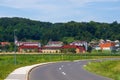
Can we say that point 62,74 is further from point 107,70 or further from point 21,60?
point 21,60

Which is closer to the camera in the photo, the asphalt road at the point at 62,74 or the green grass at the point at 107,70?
the asphalt road at the point at 62,74

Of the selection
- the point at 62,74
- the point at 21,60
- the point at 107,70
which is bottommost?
the point at 21,60

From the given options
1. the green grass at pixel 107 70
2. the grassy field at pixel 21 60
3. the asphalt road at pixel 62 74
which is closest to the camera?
the asphalt road at pixel 62 74

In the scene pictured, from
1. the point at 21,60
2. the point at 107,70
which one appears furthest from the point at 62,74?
the point at 21,60

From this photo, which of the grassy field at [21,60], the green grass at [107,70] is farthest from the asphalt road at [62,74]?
the grassy field at [21,60]

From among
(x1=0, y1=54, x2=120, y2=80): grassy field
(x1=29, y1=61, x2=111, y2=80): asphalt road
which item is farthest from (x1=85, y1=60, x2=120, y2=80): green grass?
(x1=0, y1=54, x2=120, y2=80): grassy field

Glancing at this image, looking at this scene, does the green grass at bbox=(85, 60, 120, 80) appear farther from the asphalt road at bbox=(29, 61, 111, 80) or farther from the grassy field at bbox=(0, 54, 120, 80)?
the grassy field at bbox=(0, 54, 120, 80)

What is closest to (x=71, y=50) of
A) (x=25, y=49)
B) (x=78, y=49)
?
(x=78, y=49)

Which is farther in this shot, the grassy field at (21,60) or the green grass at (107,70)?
the grassy field at (21,60)

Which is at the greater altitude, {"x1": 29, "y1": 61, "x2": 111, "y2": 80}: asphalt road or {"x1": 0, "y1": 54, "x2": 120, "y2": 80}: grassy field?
{"x1": 29, "y1": 61, "x2": 111, "y2": 80}: asphalt road

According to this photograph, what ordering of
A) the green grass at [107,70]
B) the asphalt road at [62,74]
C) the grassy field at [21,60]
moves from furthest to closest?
1. the grassy field at [21,60]
2. the green grass at [107,70]
3. the asphalt road at [62,74]

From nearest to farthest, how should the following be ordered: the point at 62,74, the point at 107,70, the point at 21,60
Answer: the point at 62,74
the point at 107,70
the point at 21,60

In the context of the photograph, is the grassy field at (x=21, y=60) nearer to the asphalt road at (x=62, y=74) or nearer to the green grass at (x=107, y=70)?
the asphalt road at (x=62, y=74)

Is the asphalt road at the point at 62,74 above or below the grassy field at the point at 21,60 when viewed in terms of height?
above
